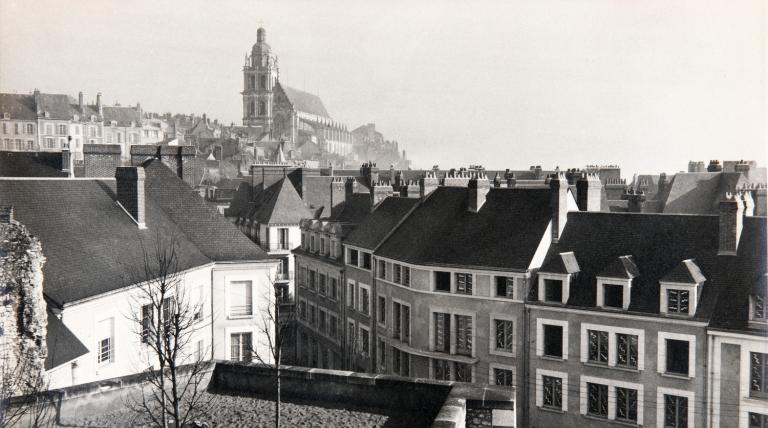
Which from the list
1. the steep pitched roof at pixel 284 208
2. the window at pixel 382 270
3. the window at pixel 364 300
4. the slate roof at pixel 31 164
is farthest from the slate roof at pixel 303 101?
the window at pixel 382 270

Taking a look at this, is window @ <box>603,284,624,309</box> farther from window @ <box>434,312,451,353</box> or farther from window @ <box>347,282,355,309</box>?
window @ <box>347,282,355,309</box>

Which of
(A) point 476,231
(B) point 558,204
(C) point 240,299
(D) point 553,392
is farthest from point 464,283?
(C) point 240,299

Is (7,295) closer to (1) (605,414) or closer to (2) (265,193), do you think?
(1) (605,414)

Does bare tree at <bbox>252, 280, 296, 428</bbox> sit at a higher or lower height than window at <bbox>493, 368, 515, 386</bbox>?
higher

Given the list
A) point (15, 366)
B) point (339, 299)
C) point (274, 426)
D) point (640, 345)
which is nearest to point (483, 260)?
point (640, 345)

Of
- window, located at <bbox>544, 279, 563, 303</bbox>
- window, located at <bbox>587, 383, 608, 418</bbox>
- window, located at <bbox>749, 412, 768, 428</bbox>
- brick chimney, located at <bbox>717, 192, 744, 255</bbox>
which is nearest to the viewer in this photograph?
window, located at <bbox>749, 412, 768, 428</bbox>

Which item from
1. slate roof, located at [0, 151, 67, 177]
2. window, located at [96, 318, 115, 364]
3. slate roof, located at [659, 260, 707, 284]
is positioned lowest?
window, located at [96, 318, 115, 364]

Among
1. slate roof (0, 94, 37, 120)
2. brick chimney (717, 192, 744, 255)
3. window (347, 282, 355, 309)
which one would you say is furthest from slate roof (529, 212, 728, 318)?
slate roof (0, 94, 37, 120)
